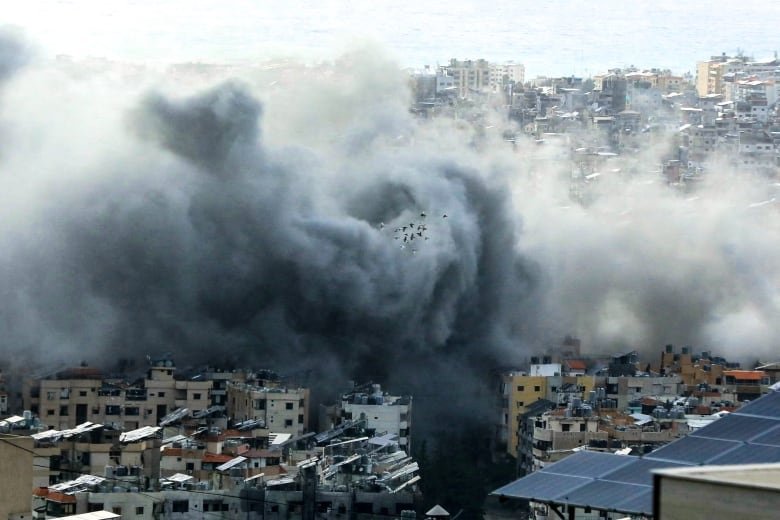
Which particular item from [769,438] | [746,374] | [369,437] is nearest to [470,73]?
[746,374]

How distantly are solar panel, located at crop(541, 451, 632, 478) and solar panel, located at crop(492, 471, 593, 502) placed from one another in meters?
0.06

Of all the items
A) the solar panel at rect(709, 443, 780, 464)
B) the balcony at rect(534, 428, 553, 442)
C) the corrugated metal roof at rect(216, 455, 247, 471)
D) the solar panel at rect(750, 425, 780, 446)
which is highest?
the solar panel at rect(750, 425, 780, 446)

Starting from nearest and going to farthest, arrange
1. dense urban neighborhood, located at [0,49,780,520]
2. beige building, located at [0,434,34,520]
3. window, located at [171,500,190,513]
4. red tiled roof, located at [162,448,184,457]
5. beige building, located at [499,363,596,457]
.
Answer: dense urban neighborhood, located at [0,49,780,520] < beige building, located at [0,434,34,520] < window, located at [171,500,190,513] < red tiled roof, located at [162,448,184,457] < beige building, located at [499,363,596,457]

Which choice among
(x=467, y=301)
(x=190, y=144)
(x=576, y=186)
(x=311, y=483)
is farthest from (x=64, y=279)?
(x=576, y=186)

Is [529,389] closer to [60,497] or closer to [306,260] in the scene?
[306,260]

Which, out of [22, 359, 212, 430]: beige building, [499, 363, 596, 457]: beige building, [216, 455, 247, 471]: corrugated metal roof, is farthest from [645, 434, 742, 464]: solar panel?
[499, 363, 596, 457]: beige building

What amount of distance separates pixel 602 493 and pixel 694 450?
0.43 m

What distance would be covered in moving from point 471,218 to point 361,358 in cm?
566

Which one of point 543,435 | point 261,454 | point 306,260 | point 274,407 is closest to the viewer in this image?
point 261,454

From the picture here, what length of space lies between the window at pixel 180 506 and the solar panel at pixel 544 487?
1426cm

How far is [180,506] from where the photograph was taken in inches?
958

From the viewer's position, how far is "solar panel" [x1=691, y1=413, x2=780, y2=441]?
9.65 m

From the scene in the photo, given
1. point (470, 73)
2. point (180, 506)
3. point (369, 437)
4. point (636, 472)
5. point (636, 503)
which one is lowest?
point (180, 506)

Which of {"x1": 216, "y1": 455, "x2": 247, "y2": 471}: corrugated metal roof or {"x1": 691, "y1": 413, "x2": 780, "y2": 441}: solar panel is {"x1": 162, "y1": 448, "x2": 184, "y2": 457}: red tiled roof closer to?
{"x1": 216, "y1": 455, "x2": 247, "y2": 471}: corrugated metal roof
